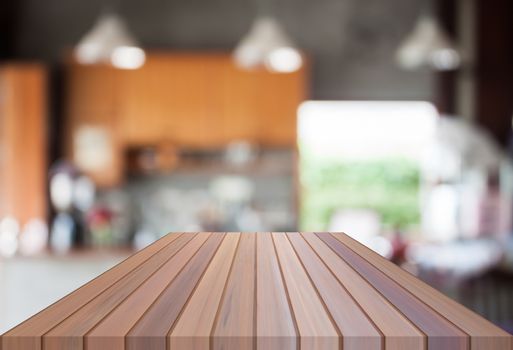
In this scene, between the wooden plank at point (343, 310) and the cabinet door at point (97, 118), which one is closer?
the wooden plank at point (343, 310)

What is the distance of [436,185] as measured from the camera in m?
6.72

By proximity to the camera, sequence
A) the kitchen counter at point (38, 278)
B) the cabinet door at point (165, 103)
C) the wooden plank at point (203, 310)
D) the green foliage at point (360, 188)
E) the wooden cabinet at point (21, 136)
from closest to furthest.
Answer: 1. the wooden plank at point (203, 310)
2. the kitchen counter at point (38, 278)
3. the wooden cabinet at point (21, 136)
4. the cabinet door at point (165, 103)
5. the green foliage at point (360, 188)

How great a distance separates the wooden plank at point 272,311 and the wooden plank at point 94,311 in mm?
126

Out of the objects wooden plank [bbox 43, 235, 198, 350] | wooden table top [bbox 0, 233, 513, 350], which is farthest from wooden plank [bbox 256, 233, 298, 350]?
wooden plank [bbox 43, 235, 198, 350]

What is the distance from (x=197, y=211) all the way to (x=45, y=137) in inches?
64.1

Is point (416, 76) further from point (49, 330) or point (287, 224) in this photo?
point (49, 330)

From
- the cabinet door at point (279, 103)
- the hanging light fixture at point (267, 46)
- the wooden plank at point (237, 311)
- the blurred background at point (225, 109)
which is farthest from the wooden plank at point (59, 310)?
the cabinet door at point (279, 103)

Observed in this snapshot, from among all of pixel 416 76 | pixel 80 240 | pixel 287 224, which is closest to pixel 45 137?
pixel 80 240

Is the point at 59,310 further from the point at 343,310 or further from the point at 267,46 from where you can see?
the point at 267,46

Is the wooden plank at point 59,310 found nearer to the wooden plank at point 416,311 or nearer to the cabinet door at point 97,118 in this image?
the wooden plank at point 416,311

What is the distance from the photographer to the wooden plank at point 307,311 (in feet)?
1.63

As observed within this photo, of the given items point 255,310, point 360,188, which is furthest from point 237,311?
point 360,188

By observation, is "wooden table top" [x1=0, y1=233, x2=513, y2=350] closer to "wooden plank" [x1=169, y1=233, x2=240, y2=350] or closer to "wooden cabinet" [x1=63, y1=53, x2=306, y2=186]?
"wooden plank" [x1=169, y1=233, x2=240, y2=350]

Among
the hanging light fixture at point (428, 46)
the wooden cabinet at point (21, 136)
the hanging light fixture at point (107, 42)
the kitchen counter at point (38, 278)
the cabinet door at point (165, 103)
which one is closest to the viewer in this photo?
the hanging light fixture at point (107, 42)
